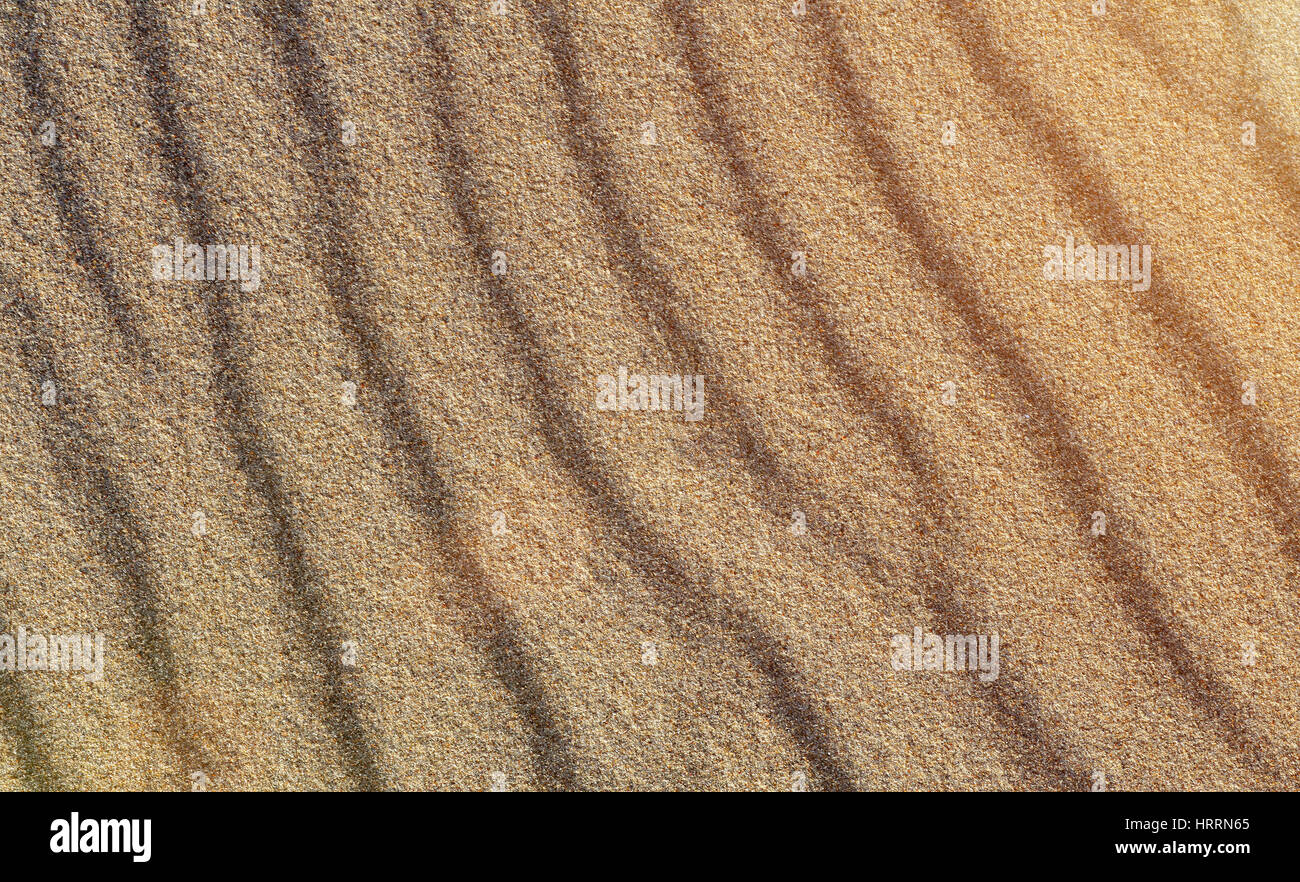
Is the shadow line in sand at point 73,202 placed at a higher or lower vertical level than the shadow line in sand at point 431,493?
higher

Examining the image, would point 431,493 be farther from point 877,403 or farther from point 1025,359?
point 1025,359

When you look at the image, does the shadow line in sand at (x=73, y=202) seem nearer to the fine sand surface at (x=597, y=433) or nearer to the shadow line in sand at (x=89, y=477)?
the fine sand surface at (x=597, y=433)

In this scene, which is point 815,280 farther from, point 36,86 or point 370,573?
point 36,86

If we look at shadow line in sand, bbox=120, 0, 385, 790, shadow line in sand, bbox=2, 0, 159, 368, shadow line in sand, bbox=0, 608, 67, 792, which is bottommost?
shadow line in sand, bbox=0, 608, 67, 792

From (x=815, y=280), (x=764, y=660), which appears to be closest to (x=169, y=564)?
(x=764, y=660)

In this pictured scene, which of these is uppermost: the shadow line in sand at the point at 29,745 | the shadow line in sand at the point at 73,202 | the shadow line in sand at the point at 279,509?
the shadow line in sand at the point at 73,202

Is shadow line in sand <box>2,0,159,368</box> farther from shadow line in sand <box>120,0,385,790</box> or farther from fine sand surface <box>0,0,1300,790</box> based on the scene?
shadow line in sand <box>120,0,385,790</box>

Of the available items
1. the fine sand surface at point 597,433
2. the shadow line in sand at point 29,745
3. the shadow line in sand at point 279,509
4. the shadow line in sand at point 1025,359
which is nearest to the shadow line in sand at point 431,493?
the fine sand surface at point 597,433

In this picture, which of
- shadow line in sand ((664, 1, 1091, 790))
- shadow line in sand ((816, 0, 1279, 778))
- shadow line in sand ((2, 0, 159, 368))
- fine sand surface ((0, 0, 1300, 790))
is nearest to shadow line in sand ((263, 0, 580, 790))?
A: fine sand surface ((0, 0, 1300, 790))
